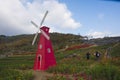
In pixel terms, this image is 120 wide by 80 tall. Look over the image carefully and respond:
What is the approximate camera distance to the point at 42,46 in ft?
76.7

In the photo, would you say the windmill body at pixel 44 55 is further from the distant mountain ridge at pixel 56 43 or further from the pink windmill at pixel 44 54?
the distant mountain ridge at pixel 56 43

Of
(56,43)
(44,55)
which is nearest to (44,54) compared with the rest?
(44,55)

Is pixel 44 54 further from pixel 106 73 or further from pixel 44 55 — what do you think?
pixel 106 73

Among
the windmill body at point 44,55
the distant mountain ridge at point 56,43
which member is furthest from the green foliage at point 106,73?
the distant mountain ridge at point 56,43

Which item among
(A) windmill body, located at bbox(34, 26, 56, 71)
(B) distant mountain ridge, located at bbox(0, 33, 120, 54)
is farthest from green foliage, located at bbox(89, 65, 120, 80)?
(B) distant mountain ridge, located at bbox(0, 33, 120, 54)

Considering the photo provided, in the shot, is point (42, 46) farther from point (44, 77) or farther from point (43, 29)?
point (44, 77)

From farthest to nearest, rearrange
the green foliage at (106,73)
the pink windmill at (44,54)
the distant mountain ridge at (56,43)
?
the distant mountain ridge at (56,43) → the pink windmill at (44,54) → the green foliage at (106,73)

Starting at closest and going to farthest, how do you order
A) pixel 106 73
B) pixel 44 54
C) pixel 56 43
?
pixel 106 73
pixel 44 54
pixel 56 43

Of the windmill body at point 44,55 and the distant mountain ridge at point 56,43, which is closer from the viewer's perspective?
the windmill body at point 44,55

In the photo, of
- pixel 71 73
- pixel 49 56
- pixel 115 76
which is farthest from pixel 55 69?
pixel 115 76

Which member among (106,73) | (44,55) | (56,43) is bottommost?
(106,73)

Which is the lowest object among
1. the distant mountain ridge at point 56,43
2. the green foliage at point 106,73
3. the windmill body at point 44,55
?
the green foliage at point 106,73

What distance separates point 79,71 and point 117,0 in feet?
48.7

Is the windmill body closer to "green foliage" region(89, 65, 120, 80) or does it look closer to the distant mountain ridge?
"green foliage" region(89, 65, 120, 80)
